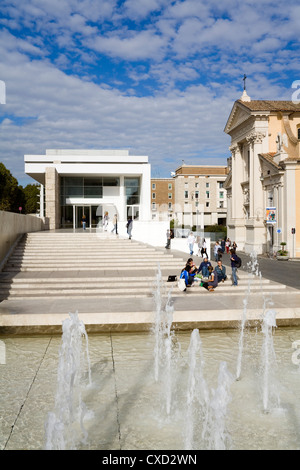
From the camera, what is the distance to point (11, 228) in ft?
66.0

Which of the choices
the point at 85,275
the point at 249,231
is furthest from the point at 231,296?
the point at 249,231

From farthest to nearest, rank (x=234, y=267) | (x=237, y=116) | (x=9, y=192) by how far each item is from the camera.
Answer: (x=9, y=192)
(x=237, y=116)
(x=234, y=267)

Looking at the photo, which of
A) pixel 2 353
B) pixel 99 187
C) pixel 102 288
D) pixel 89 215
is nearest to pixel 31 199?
pixel 89 215

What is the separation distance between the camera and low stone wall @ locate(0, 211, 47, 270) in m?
17.7

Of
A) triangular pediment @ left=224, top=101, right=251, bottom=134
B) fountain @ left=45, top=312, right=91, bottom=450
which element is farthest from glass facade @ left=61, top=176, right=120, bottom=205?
fountain @ left=45, top=312, right=91, bottom=450

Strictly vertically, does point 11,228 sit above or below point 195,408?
above

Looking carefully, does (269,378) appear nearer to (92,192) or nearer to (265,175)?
(92,192)

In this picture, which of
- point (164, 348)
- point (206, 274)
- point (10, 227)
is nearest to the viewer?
point (164, 348)

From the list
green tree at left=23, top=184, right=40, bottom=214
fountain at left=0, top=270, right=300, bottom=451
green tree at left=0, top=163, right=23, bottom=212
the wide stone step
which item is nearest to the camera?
fountain at left=0, top=270, right=300, bottom=451

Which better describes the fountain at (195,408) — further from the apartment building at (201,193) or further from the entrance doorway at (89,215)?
the apartment building at (201,193)

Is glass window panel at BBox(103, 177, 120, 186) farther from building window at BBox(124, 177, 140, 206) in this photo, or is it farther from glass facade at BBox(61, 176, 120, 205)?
building window at BBox(124, 177, 140, 206)

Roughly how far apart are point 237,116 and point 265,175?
32.5ft

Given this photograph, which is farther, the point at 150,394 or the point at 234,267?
the point at 234,267
